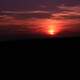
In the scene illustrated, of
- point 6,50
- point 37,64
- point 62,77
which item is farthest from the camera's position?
point 6,50

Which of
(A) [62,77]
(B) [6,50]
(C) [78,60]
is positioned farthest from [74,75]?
(B) [6,50]

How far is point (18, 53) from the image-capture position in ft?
28.0

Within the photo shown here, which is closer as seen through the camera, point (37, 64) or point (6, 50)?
point (37, 64)

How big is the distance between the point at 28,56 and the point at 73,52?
4.88 ft

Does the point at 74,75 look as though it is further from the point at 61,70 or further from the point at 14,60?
the point at 14,60

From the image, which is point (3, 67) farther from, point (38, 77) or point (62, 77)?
point (62, 77)

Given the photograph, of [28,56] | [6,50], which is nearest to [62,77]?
[28,56]

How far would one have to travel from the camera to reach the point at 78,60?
26.8 ft

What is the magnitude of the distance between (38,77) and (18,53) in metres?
1.50

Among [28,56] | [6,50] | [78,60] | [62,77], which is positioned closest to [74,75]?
[62,77]

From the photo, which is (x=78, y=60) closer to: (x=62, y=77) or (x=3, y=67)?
(x=62, y=77)

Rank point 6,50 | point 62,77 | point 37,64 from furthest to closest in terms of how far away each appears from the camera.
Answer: point 6,50
point 37,64
point 62,77

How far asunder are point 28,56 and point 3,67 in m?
1.02

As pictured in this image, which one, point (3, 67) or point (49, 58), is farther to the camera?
point (49, 58)
